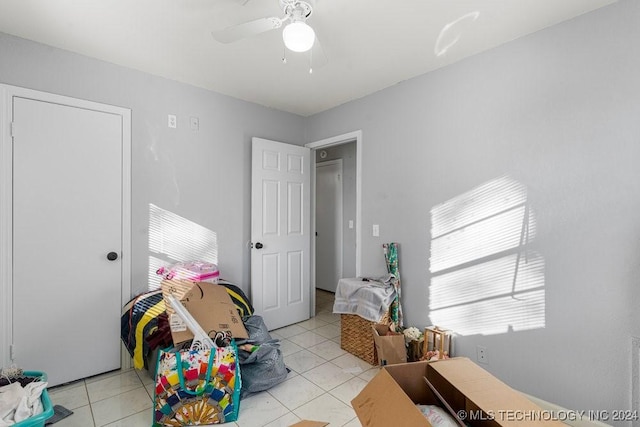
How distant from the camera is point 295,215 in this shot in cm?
356

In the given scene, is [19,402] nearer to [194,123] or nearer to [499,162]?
[194,123]

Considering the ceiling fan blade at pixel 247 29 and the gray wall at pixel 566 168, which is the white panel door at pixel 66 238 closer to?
the ceiling fan blade at pixel 247 29

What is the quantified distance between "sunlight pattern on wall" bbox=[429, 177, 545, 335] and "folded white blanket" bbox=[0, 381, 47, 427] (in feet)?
8.73

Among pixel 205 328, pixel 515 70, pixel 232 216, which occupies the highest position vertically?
pixel 515 70

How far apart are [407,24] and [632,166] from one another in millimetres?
1530

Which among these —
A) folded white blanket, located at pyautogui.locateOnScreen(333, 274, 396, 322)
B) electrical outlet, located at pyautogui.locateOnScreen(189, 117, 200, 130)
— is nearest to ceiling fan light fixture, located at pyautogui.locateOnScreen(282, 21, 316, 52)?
electrical outlet, located at pyautogui.locateOnScreen(189, 117, 200, 130)

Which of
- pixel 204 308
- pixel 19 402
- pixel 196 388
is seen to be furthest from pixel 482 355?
pixel 19 402

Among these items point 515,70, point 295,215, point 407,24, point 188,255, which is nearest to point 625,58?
point 515,70

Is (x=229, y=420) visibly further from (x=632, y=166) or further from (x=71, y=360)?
(x=632, y=166)

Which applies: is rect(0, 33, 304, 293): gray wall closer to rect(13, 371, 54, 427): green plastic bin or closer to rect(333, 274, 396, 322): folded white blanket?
rect(13, 371, 54, 427): green plastic bin

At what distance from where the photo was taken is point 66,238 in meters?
2.26

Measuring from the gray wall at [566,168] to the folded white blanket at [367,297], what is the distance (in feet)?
1.69

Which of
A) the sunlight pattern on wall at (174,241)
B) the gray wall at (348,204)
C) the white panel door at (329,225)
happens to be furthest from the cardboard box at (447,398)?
the white panel door at (329,225)

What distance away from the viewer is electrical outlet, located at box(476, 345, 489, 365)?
2.20 m
